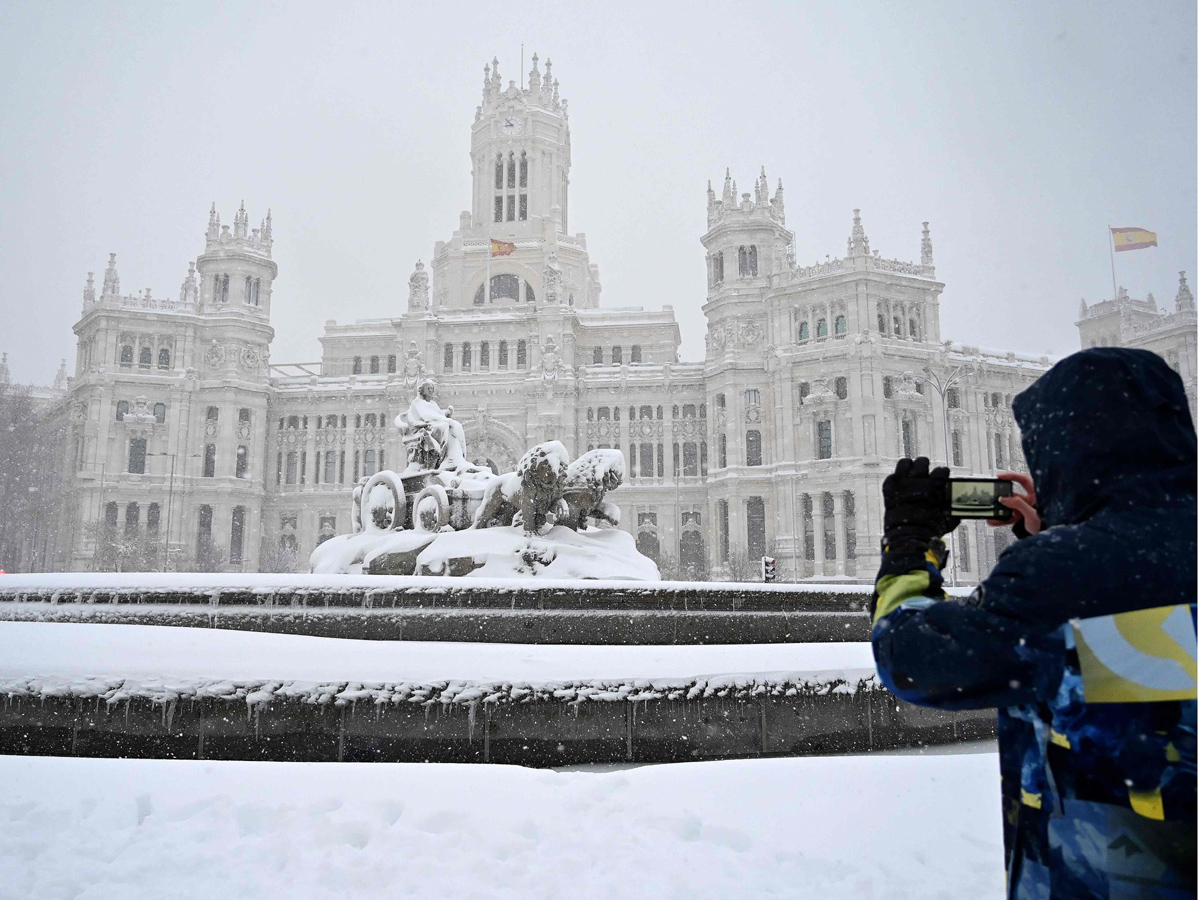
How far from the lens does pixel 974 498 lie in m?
2.13

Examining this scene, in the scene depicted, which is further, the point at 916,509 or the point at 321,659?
the point at 321,659

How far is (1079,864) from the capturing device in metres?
1.81

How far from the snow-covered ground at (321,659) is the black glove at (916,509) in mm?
4492

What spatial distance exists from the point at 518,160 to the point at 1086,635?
81.4 meters

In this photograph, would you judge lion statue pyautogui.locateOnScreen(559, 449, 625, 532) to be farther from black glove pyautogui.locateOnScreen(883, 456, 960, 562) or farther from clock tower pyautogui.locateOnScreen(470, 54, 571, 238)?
clock tower pyautogui.locateOnScreen(470, 54, 571, 238)

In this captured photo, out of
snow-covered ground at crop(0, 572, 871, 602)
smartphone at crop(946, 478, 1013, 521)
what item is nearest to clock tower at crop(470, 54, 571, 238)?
snow-covered ground at crop(0, 572, 871, 602)

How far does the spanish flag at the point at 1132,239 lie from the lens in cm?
287

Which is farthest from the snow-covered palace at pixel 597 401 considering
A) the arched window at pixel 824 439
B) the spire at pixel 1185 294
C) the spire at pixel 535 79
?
the spire at pixel 1185 294

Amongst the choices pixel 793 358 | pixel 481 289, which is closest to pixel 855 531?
pixel 793 358

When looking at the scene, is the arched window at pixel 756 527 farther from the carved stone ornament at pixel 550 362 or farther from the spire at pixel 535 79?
the spire at pixel 535 79

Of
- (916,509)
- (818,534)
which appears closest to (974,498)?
(916,509)

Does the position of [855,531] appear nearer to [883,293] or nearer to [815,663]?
[883,293]

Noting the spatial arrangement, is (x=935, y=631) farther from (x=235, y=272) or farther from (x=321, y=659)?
(x=235, y=272)

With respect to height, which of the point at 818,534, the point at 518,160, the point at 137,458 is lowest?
the point at 818,534
